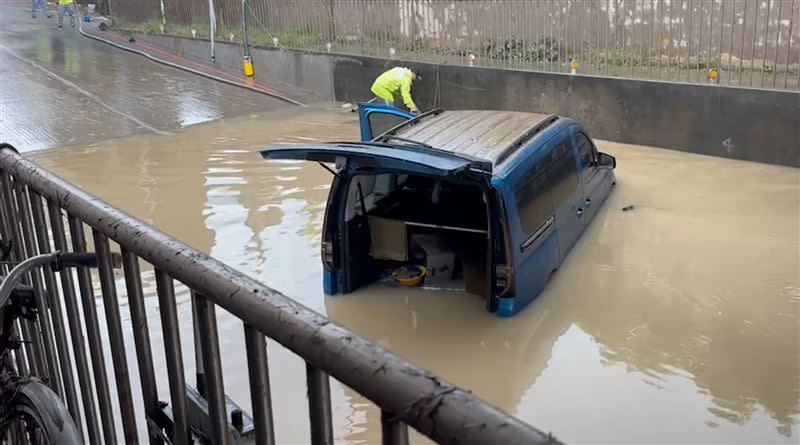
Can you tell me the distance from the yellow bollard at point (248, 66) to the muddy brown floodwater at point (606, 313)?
1020 centimetres

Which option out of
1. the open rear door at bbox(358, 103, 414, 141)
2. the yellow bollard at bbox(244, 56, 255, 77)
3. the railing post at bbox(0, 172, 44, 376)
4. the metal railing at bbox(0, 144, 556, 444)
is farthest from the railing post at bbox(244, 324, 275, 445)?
the yellow bollard at bbox(244, 56, 255, 77)

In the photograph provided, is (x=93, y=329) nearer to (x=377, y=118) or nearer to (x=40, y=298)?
(x=40, y=298)

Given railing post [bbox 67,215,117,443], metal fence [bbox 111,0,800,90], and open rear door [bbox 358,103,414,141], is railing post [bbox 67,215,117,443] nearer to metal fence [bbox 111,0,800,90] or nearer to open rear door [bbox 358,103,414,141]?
open rear door [bbox 358,103,414,141]

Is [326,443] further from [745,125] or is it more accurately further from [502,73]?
[502,73]

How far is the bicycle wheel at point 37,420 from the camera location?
9.01 feet

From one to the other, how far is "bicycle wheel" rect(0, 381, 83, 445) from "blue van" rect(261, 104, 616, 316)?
3517 millimetres

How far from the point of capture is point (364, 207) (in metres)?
7.29

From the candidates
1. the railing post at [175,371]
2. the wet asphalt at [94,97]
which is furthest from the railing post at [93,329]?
the wet asphalt at [94,97]

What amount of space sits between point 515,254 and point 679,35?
833 cm

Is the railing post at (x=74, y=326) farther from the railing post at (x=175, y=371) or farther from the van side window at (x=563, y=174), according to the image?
the van side window at (x=563, y=174)

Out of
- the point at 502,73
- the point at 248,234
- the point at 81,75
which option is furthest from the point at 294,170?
the point at 81,75

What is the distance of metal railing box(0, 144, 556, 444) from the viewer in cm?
131

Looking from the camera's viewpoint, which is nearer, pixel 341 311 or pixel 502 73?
pixel 341 311

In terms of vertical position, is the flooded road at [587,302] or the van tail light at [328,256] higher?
the van tail light at [328,256]
